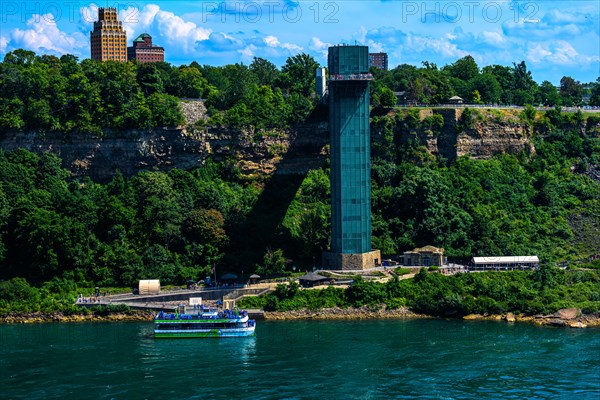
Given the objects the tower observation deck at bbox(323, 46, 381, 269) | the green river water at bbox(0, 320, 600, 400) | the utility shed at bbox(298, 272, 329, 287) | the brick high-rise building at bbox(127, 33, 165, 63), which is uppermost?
the brick high-rise building at bbox(127, 33, 165, 63)

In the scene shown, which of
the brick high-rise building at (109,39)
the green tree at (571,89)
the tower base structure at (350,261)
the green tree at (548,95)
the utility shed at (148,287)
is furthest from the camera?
the brick high-rise building at (109,39)

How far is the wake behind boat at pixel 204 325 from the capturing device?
72831 mm

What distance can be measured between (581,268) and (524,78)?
46.2 metres

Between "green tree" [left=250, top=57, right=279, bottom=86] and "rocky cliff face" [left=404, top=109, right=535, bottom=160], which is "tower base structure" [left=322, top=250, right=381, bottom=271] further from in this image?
"green tree" [left=250, top=57, right=279, bottom=86]

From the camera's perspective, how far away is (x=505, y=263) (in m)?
87.5

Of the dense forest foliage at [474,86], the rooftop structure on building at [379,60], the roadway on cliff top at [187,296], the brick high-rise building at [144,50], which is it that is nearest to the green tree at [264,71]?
the dense forest foliage at [474,86]

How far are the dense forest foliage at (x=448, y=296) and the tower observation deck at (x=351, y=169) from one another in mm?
5263

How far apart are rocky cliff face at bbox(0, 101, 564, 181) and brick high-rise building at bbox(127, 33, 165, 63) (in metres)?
60.9

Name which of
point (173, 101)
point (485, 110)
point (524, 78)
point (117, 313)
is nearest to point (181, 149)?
point (173, 101)

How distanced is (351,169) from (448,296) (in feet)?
47.4

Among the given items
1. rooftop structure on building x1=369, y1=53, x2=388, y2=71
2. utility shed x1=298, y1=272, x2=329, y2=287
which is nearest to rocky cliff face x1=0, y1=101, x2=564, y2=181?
utility shed x1=298, y1=272, x2=329, y2=287

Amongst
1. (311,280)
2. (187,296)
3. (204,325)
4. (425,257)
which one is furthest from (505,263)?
(204,325)

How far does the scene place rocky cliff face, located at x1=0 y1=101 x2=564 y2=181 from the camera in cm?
9950

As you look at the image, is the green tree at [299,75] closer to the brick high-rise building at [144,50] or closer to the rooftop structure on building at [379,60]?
the brick high-rise building at [144,50]
